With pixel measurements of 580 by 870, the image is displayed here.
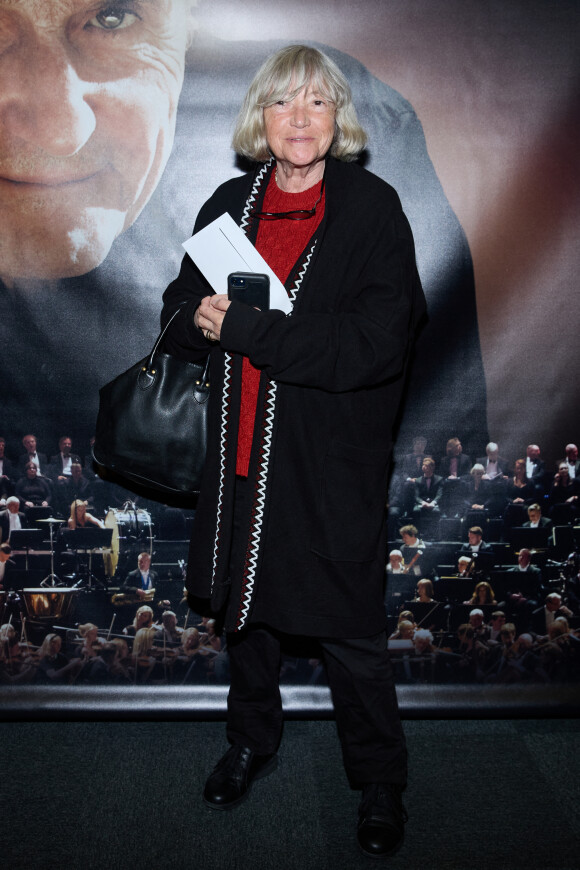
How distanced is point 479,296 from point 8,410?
1.39 meters

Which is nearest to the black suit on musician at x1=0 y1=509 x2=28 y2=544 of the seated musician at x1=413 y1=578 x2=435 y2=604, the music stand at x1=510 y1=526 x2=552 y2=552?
the seated musician at x1=413 y1=578 x2=435 y2=604

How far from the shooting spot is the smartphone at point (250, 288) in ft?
4.88

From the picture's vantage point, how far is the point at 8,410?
215 centimetres

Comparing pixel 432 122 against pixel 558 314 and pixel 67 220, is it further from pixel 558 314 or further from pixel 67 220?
pixel 67 220

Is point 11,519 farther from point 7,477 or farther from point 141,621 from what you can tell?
point 141,621

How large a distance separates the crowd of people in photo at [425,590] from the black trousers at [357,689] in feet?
1.40

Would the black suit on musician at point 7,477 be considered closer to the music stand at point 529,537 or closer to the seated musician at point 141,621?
the seated musician at point 141,621

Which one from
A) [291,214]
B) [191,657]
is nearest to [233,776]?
[191,657]

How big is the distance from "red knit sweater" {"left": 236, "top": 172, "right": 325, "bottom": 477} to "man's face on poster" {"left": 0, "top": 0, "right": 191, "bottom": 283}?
0.63 metres

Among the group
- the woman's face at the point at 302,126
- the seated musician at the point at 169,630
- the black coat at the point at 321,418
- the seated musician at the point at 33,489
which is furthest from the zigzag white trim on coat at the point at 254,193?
the seated musician at the point at 169,630

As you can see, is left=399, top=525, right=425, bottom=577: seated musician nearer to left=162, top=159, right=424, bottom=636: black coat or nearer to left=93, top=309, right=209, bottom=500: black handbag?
left=162, top=159, right=424, bottom=636: black coat

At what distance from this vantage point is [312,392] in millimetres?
1557

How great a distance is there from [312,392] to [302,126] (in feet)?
1.81

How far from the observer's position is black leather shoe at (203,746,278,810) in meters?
1.82
